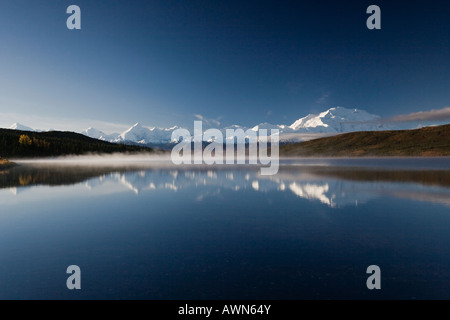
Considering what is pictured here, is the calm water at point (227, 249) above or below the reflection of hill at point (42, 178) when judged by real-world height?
below

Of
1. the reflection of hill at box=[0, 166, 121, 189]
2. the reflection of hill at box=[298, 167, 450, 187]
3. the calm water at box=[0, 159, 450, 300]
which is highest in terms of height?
the reflection of hill at box=[0, 166, 121, 189]

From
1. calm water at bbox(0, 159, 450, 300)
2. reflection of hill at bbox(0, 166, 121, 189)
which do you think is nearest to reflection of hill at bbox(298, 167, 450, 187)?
calm water at bbox(0, 159, 450, 300)

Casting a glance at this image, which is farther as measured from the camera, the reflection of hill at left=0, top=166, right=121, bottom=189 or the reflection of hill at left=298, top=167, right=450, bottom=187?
the reflection of hill at left=0, top=166, right=121, bottom=189

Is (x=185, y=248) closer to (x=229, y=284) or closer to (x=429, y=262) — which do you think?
(x=229, y=284)

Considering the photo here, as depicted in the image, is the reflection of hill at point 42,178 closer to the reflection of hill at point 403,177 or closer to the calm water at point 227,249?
the calm water at point 227,249

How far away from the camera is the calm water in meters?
9.05

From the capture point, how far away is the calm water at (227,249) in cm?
905

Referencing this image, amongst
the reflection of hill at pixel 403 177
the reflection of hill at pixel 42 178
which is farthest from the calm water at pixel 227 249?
the reflection of hill at pixel 42 178

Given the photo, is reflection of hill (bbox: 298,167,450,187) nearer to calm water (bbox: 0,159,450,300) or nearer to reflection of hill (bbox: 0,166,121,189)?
calm water (bbox: 0,159,450,300)

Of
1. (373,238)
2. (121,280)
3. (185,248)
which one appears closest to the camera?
(121,280)

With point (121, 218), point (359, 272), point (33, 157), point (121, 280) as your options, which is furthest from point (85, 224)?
point (33, 157)

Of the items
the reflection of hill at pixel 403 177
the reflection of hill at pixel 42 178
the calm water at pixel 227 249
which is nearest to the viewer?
the calm water at pixel 227 249
